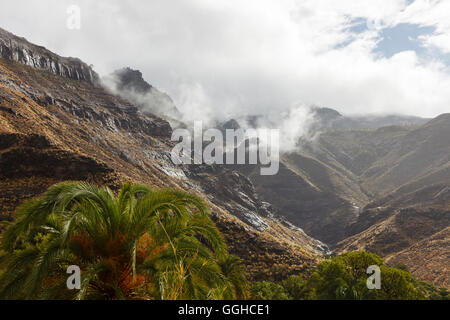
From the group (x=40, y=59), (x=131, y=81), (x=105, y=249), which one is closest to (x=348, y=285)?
(x=105, y=249)

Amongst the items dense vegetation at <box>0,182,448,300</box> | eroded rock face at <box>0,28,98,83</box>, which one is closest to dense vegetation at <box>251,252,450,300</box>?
dense vegetation at <box>0,182,448,300</box>

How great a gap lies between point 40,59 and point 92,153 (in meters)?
53.4

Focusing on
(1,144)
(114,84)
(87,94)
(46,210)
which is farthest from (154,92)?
(46,210)

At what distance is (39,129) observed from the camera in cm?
4419

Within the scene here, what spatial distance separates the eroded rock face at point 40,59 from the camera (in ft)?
251

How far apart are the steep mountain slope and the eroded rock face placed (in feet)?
1.33

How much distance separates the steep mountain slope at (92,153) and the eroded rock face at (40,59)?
0.40 m

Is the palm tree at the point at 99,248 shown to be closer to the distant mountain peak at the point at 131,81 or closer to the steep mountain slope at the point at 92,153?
the steep mountain slope at the point at 92,153

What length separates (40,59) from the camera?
87500 mm

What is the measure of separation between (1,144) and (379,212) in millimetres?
116609

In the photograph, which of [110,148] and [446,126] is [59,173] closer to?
[110,148]

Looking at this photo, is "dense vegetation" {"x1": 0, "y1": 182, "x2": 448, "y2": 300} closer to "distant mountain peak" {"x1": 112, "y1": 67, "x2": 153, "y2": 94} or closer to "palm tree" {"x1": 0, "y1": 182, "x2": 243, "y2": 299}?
"palm tree" {"x1": 0, "y1": 182, "x2": 243, "y2": 299}

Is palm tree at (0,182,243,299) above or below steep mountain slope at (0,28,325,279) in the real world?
below

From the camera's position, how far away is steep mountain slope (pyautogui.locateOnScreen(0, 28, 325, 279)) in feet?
98.9
